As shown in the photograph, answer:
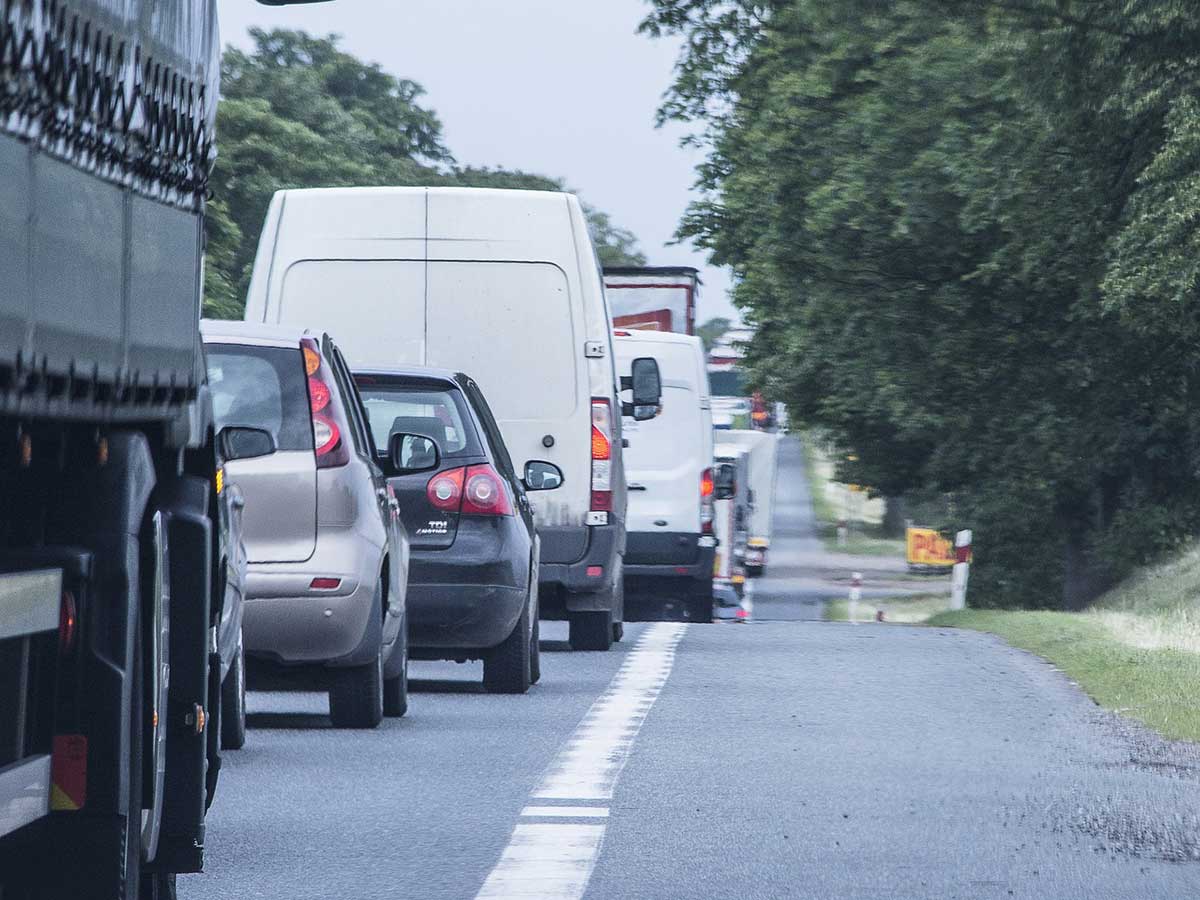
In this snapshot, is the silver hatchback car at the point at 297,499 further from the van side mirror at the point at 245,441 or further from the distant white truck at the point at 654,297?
the distant white truck at the point at 654,297

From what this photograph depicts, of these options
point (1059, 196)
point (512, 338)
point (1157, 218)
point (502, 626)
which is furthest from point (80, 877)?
point (1059, 196)

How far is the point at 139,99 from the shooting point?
5555mm

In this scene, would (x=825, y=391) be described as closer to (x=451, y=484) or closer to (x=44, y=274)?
(x=451, y=484)

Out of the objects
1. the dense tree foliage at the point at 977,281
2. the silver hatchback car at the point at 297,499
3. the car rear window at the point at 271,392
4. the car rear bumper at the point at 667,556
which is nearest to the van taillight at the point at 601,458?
the dense tree foliage at the point at 977,281

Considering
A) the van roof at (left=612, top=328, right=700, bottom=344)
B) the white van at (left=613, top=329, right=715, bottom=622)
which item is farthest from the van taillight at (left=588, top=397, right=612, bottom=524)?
the van roof at (left=612, top=328, right=700, bottom=344)

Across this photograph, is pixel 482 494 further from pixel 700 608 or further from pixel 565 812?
pixel 700 608

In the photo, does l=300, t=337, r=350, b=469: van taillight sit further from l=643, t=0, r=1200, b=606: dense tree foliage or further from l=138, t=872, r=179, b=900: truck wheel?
l=643, t=0, r=1200, b=606: dense tree foliage

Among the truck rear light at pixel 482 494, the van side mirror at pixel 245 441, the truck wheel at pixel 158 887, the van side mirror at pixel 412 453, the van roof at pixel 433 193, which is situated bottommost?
the truck wheel at pixel 158 887

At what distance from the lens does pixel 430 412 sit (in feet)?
46.1

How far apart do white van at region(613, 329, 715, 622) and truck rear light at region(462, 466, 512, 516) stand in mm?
12173

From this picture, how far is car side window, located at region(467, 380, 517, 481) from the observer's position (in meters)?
13.9

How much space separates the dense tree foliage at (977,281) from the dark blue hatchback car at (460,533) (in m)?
5.72

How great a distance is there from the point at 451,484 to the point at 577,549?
3.51m

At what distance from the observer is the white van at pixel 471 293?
54.1 ft
